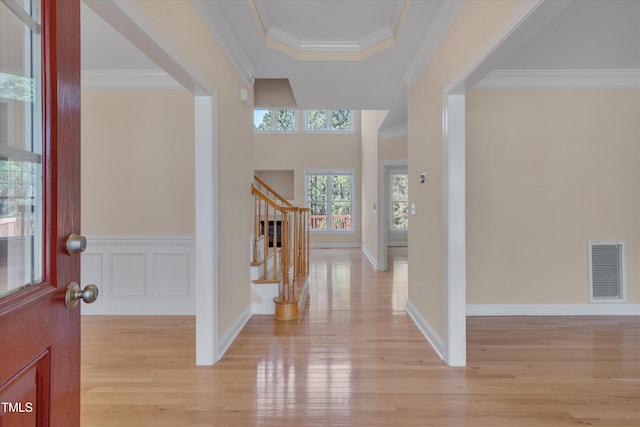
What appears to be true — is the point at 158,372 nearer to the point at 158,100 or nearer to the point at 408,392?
the point at 408,392

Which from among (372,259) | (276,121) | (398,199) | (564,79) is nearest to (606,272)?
(564,79)

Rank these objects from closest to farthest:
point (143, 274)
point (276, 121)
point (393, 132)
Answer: point (143, 274), point (393, 132), point (276, 121)

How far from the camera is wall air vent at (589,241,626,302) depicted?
11.1 feet

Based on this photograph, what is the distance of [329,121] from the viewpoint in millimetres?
8984

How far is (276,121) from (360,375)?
26.0 ft

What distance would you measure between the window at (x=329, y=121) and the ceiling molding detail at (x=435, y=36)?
576cm

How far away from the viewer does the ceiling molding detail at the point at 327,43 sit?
265 cm

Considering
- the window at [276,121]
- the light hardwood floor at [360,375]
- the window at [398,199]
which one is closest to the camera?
the light hardwood floor at [360,375]

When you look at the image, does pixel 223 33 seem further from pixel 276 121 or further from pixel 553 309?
pixel 276 121

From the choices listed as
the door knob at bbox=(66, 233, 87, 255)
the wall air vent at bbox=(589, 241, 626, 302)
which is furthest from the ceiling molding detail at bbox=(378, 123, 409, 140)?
the door knob at bbox=(66, 233, 87, 255)

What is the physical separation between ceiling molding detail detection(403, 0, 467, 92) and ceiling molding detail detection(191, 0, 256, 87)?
1656 millimetres

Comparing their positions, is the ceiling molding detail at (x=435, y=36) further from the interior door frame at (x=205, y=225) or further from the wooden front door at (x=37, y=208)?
the wooden front door at (x=37, y=208)

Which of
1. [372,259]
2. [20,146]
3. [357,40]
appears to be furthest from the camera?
[372,259]

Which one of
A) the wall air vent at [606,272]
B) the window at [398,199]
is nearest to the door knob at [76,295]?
A: the wall air vent at [606,272]
